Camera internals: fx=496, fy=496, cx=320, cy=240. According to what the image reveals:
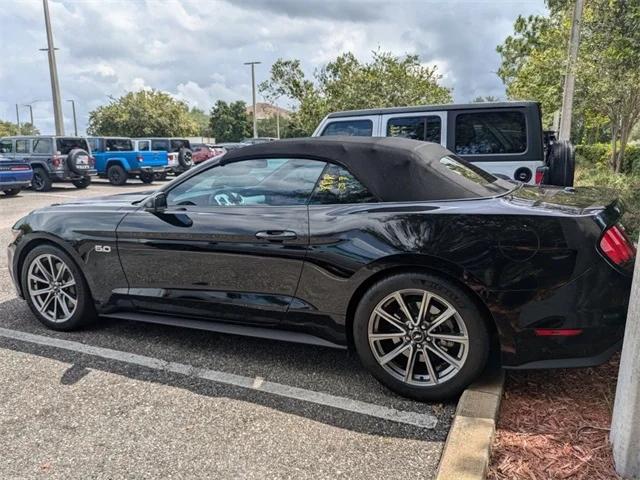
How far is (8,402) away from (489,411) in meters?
2.74

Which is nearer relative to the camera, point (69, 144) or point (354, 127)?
point (354, 127)

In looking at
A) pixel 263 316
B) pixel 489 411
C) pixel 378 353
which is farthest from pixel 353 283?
pixel 489 411

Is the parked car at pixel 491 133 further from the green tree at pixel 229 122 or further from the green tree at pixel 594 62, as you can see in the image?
the green tree at pixel 229 122

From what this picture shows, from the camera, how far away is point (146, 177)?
61.5 feet

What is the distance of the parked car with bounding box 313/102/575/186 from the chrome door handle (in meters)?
3.95

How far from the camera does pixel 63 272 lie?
12.8 feet

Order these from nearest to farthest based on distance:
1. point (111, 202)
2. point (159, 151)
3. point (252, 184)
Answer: point (252, 184), point (111, 202), point (159, 151)

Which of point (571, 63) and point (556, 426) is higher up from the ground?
point (571, 63)

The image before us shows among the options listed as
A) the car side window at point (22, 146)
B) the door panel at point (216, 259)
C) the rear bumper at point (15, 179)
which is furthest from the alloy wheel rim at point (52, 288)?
the car side window at point (22, 146)

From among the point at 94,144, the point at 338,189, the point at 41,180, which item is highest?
the point at 94,144

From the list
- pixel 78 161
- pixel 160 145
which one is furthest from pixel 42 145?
pixel 160 145

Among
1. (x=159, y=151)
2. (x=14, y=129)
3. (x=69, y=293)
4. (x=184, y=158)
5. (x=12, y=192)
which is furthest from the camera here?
(x=14, y=129)

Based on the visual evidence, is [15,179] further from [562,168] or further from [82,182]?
[562,168]

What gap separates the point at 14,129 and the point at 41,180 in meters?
75.5
